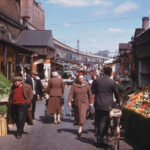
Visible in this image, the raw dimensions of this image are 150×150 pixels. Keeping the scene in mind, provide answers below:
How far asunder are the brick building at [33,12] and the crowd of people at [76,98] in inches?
2115

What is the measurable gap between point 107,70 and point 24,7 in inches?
2518

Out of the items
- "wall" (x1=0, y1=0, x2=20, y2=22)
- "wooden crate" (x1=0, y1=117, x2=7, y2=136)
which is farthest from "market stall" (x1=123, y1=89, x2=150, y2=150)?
"wall" (x1=0, y1=0, x2=20, y2=22)

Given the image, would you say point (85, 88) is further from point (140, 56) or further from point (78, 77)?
point (140, 56)

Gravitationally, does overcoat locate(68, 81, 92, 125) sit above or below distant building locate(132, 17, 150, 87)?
below

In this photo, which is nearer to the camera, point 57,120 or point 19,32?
point 57,120

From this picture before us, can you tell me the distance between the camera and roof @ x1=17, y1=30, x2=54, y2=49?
43.0 metres

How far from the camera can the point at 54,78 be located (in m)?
11.1

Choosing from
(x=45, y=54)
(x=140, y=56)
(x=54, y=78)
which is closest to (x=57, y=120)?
(x=54, y=78)

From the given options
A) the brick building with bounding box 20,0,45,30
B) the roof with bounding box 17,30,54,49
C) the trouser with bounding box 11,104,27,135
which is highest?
the brick building with bounding box 20,0,45,30

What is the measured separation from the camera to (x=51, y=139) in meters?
8.31

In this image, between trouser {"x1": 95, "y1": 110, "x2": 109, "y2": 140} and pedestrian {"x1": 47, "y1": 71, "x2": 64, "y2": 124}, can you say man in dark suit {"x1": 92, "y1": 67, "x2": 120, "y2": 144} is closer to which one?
trouser {"x1": 95, "y1": 110, "x2": 109, "y2": 140}

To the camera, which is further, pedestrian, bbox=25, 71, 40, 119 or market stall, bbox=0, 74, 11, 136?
pedestrian, bbox=25, 71, 40, 119

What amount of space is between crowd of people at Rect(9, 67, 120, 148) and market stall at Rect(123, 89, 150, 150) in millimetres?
743

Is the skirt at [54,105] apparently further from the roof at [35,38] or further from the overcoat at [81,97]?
the roof at [35,38]
